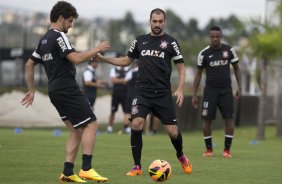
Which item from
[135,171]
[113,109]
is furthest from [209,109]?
[113,109]

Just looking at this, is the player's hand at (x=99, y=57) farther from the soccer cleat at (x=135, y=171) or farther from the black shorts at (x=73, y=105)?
the soccer cleat at (x=135, y=171)

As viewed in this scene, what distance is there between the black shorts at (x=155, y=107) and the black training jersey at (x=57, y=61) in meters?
1.80

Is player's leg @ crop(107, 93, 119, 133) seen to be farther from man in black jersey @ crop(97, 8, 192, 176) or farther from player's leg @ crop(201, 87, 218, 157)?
man in black jersey @ crop(97, 8, 192, 176)

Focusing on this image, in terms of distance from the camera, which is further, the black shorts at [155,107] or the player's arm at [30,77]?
the black shorts at [155,107]

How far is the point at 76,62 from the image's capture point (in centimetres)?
1016

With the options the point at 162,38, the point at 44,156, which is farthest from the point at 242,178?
the point at 44,156

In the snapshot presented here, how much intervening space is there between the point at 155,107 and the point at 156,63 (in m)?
0.65

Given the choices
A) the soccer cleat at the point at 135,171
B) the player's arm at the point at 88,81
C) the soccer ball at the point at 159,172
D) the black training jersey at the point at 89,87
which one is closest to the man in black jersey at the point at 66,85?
the soccer ball at the point at 159,172

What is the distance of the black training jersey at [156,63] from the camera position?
39.6 ft

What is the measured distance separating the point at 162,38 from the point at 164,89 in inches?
29.8

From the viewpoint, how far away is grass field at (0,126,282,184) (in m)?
11.4

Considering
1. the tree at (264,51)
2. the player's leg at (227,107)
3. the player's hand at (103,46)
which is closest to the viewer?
→ the player's hand at (103,46)

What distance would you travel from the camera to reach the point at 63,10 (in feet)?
34.1

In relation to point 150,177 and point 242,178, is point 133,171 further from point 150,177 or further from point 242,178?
point 242,178
